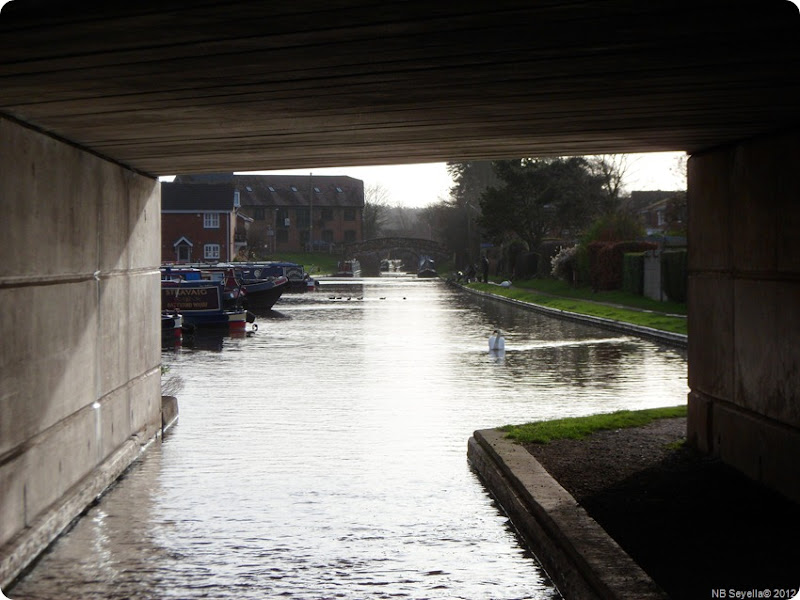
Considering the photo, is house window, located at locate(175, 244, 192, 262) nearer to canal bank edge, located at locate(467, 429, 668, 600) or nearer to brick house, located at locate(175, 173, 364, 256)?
brick house, located at locate(175, 173, 364, 256)

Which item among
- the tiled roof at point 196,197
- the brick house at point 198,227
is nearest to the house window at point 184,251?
the brick house at point 198,227

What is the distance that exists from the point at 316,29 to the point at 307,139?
4.01 metres

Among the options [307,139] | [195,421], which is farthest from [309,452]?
[307,139]

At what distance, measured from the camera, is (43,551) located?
764 centimetres

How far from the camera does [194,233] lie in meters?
95.5

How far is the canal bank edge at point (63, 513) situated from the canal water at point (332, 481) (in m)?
0.10

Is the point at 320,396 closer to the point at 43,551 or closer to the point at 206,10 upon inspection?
the point at 43,551

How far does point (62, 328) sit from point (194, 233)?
8852cm

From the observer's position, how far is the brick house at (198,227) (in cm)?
9488

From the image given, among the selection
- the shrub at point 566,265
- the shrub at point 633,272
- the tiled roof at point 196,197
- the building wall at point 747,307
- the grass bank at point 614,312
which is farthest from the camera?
the tiled roof at point 196,197

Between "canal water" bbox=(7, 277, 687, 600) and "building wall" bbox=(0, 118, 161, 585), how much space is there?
13.9 inches

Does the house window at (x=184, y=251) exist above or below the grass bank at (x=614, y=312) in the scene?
above

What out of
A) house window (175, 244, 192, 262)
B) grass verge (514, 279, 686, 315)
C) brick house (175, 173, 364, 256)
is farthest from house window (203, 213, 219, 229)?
brick house (175, 173, 364, 256)

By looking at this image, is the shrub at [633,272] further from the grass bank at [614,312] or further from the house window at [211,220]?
Answer: the house window at [211,220]
